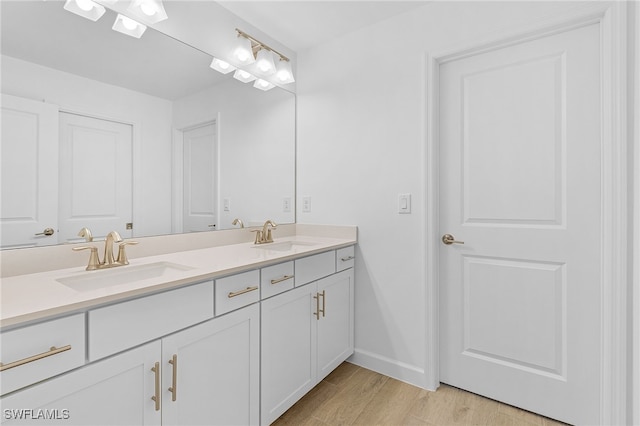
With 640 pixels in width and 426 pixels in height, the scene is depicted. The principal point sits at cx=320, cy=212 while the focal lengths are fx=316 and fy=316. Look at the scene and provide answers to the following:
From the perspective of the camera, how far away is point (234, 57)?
199cm

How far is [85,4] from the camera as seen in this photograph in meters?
1.36

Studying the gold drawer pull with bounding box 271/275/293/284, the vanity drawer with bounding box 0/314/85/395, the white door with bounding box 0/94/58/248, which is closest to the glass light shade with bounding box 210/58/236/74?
the white door with bounding box 0/94/58/248

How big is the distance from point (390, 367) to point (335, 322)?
0.47m

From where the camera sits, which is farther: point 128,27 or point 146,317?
point 128,27

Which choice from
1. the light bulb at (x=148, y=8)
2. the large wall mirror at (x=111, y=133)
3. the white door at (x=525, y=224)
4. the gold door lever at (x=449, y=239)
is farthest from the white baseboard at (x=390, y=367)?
the light bulb at (x=148, y=8)

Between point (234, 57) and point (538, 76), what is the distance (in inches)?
67.8

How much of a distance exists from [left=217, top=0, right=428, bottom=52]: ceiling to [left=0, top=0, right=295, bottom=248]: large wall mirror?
416 mm

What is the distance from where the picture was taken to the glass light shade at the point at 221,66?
189 cm

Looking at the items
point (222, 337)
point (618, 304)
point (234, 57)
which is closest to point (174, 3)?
point (234, 57)

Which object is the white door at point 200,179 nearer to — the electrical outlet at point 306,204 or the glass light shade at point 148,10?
the glass light shade at point 148,10

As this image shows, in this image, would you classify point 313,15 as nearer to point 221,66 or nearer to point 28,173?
point 221,66

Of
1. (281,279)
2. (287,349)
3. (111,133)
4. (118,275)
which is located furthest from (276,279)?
(111,133)

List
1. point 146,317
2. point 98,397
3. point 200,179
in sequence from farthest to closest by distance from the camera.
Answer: point 200,179 < point 146,317 < point 98,397

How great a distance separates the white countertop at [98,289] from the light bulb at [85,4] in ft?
→ 3.65
